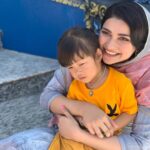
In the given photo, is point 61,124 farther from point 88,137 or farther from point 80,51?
point 80,51

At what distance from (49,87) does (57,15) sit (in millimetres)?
1569

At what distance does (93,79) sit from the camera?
2.46 metres

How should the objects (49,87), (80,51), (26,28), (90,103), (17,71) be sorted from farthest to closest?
(26,28) → (17,71) → (49,87) → (90,103) → (80,51)

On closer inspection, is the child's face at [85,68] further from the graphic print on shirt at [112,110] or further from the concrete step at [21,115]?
the concrete step at [21,115]

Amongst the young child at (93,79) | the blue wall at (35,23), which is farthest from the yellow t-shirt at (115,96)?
the blue wall at (35,23)

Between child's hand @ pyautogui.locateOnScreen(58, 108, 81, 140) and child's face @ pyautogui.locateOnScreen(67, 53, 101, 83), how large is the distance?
235mm

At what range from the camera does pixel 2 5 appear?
14.2ft

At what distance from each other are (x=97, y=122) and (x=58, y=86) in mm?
427

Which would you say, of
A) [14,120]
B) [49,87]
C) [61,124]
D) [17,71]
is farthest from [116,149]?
[17,71]

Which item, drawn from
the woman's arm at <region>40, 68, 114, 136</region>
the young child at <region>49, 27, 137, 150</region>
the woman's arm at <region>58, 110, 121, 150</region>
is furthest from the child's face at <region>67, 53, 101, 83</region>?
the woman's arm at <region>58, 110, 121, 150</region>

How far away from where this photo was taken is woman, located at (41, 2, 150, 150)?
232cm

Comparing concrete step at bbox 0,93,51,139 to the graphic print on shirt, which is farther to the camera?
concrete step at bbox 0,93,51,139

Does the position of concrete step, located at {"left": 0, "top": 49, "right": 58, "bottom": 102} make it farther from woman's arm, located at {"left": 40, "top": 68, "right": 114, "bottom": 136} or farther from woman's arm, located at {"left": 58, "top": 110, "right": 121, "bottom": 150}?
woman's arm, located at {"left": 58, "top": 110, "right": 121, "bottom": 150}

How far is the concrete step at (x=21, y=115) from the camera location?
3551 mm
